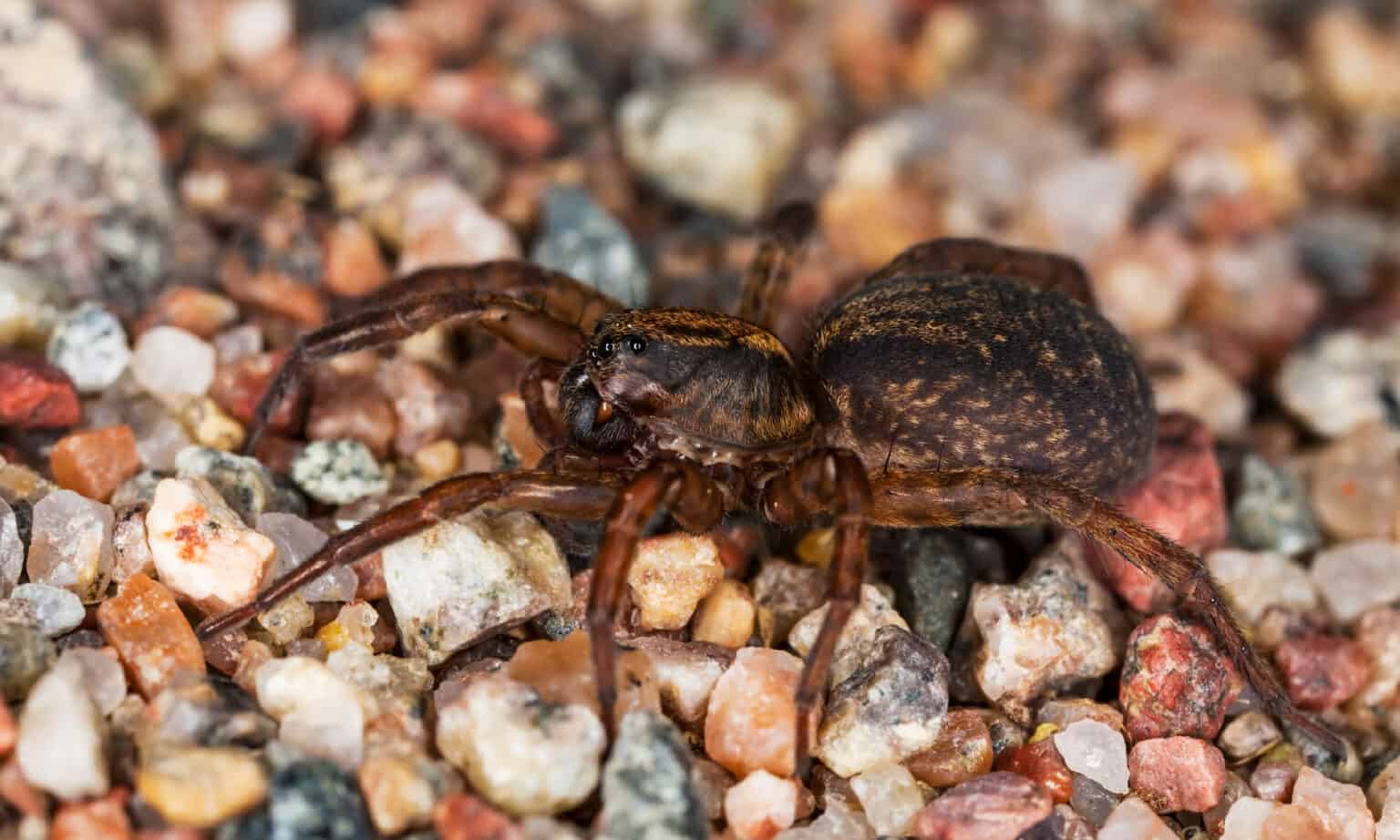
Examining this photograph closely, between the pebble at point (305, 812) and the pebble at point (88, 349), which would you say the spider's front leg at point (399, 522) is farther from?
the pebble at point (88, 349)

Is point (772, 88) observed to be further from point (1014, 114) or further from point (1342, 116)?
point (1342, 116)

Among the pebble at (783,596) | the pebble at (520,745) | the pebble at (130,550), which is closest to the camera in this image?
the pebble at (520,745)

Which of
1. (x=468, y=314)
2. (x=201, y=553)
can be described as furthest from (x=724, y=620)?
(x=201, y=553)

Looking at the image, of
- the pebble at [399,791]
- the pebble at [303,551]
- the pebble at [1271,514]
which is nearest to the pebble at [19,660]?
the pebble at [303,551]

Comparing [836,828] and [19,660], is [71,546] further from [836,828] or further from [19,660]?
[836,828]

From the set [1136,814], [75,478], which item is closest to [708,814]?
[1136,814]
